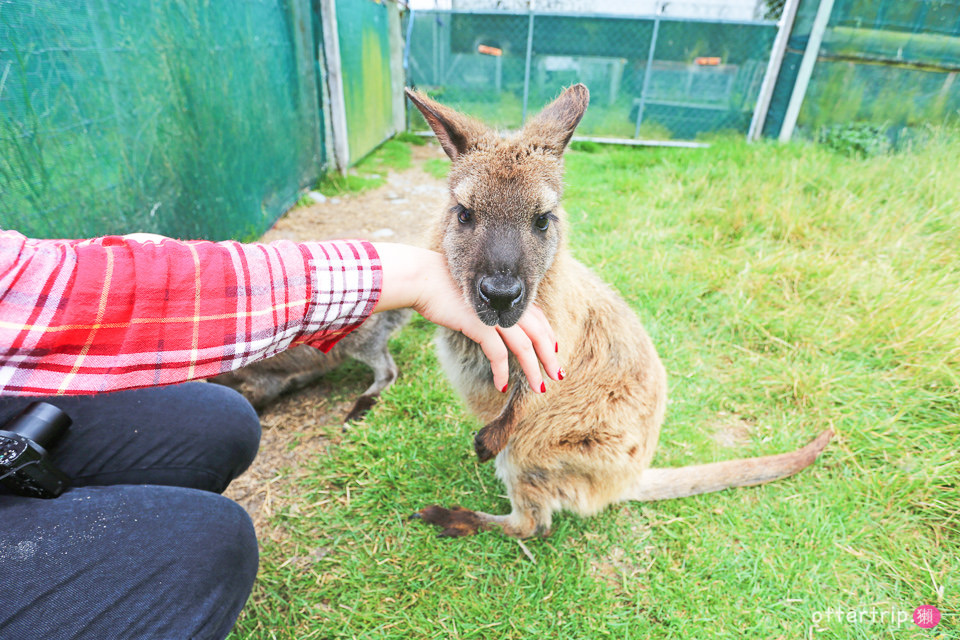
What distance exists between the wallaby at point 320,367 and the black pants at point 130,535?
0.95 meters

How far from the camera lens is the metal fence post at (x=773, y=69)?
27.3ft

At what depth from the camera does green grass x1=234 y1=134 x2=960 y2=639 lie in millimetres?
1897

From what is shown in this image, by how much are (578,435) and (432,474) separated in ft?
2.81

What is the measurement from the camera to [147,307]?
1.06 metres

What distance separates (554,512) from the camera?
2.30 meters

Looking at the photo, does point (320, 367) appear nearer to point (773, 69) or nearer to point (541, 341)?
point (541, 341)

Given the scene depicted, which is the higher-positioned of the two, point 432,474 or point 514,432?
point 514,432

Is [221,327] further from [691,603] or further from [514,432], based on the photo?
[691,603]

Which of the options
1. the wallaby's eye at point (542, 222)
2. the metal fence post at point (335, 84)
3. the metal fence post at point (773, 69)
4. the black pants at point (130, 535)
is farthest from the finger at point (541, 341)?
the metal fence post at point (773, 69)

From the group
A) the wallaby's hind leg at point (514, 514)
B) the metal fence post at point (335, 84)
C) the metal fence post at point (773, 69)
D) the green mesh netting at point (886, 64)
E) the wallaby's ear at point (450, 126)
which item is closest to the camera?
the wallaby's ear at point (450, 126)

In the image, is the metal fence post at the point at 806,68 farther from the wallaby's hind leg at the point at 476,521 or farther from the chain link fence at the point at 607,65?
the wallaby's hind leg at the point at 476,521

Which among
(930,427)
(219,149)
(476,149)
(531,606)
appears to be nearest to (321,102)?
(219,149)

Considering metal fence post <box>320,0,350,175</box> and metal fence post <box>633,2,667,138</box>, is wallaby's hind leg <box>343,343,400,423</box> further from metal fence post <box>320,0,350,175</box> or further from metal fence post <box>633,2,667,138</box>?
metal fence post <box>633,2,667,138</box>

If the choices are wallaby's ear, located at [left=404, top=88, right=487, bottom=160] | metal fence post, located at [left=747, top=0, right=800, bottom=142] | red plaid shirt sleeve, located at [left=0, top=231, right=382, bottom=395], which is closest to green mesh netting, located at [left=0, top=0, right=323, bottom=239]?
red plaid shirt sleeve, located at [left=0, top=231, right=382, bottom=395]
